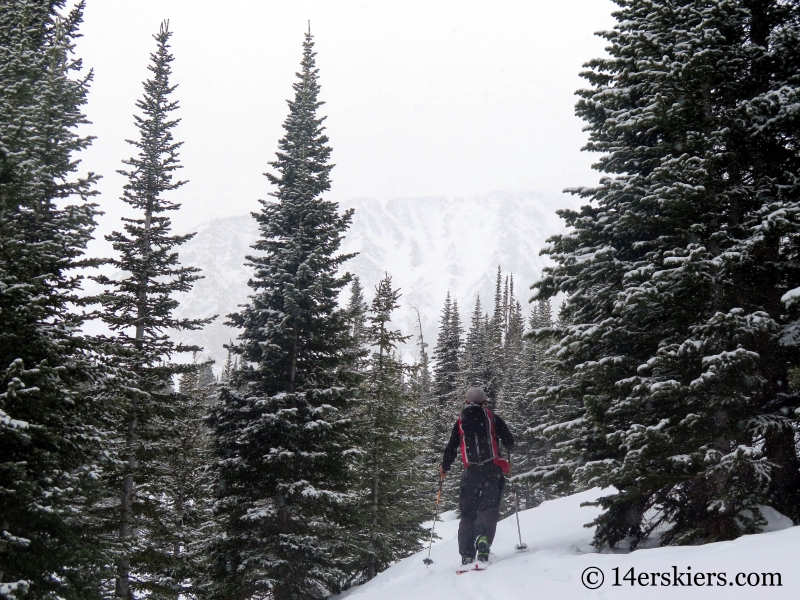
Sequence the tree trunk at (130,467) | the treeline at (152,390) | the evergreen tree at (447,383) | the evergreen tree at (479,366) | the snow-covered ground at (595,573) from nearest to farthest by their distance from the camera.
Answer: the snow-covered ground at (595,573) → the treeline at (152,390) → the tree trunk at (130,467) → the evergreen tree at (479,366) → the evergreen tree at (447,383)

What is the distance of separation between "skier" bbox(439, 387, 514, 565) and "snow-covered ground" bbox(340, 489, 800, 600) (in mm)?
439

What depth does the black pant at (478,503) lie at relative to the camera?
28.6 ft

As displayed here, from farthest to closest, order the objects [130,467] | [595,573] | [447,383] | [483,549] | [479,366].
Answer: [447,383] → [479,366] → [130,467] → [483,549] → [595,573]

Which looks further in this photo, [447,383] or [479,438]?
[447,383]

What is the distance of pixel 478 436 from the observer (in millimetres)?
9188

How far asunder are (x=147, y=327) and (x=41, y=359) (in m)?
6.41

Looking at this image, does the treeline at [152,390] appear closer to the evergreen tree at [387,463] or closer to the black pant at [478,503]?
the evergreen tree at [387,463]

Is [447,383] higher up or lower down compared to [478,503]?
higher up

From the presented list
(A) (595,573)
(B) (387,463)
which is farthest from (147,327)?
(A) (595,573)

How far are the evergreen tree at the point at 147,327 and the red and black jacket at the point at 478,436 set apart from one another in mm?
8066

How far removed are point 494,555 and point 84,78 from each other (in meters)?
14.7

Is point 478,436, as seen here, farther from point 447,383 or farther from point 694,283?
point 447,383

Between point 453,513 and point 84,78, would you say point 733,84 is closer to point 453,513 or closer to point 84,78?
point 84,78

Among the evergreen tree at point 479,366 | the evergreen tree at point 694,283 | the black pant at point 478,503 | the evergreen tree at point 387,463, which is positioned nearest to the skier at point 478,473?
the black pant at point 478,503
